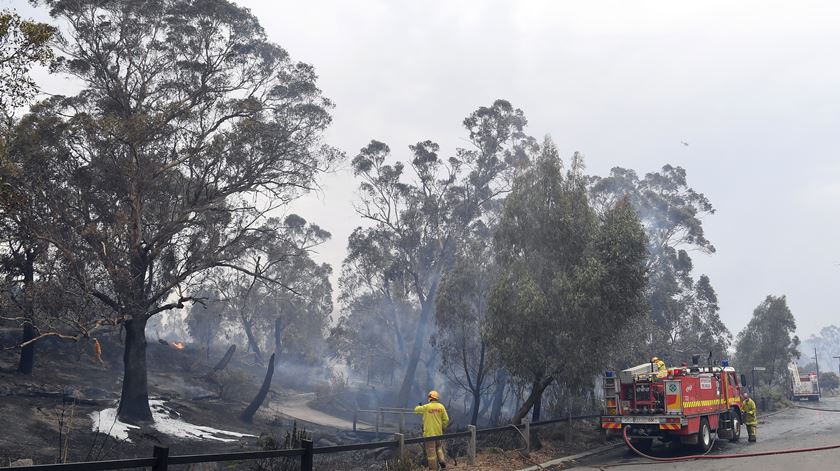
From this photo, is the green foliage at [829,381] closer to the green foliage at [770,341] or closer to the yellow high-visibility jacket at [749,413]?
the green foliage at [770,341]

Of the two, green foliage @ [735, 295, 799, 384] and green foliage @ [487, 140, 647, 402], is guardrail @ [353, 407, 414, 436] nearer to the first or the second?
green foliage @ [487, 140, 647, 402]

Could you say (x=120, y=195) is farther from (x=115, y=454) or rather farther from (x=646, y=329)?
(x=646, y=329)

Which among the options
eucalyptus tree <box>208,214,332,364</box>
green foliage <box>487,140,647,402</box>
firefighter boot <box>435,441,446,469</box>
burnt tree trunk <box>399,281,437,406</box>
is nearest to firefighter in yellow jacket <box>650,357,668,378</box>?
green foliage <box>487,140,647,402</box>

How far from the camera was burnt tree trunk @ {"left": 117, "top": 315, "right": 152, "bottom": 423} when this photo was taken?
2684cm

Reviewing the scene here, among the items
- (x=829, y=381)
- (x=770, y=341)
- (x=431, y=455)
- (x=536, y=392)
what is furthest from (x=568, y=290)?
(x=829, y=381)

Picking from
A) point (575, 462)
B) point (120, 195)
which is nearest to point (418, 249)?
point (120, 195)

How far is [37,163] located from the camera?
24797 mm

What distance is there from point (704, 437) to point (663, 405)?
189 cm

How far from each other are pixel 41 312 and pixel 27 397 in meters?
4.29

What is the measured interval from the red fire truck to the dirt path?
28.3 m

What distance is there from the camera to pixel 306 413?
50.4m

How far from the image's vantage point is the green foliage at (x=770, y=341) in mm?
62188

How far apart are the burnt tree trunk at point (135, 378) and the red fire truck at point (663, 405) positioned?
63.4 ft

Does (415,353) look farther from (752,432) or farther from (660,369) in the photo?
(660,369)
